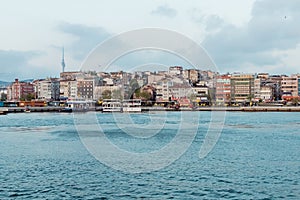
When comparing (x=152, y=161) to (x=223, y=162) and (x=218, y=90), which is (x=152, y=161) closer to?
(x=223, y=162)

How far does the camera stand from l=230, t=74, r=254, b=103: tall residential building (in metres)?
85.5

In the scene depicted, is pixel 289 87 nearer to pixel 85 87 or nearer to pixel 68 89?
pixel 85 87

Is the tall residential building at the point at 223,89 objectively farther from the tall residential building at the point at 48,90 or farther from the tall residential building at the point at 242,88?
the tall residential building at the point at 48,90

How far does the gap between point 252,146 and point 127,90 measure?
2971 inches

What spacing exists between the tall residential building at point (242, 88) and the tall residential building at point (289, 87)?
7.59 meters

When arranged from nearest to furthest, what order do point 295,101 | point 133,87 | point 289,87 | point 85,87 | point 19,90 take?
point 295,101, point 289,87, point 133,87, point 85,87, point 19,90

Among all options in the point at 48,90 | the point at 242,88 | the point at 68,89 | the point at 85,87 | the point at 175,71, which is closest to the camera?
the point at 242,88

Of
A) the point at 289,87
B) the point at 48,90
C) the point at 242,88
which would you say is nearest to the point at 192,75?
the point at 242,88

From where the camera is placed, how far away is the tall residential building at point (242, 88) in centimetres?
8550

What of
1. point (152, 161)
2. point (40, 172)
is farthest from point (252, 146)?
point (40, 172)

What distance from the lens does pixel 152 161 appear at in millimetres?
15180

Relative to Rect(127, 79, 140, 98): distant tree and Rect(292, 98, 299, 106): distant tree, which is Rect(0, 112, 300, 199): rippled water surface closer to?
Rect(292, 98, 299, 106): distant tree

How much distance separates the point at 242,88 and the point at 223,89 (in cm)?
383

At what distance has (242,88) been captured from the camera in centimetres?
8600
